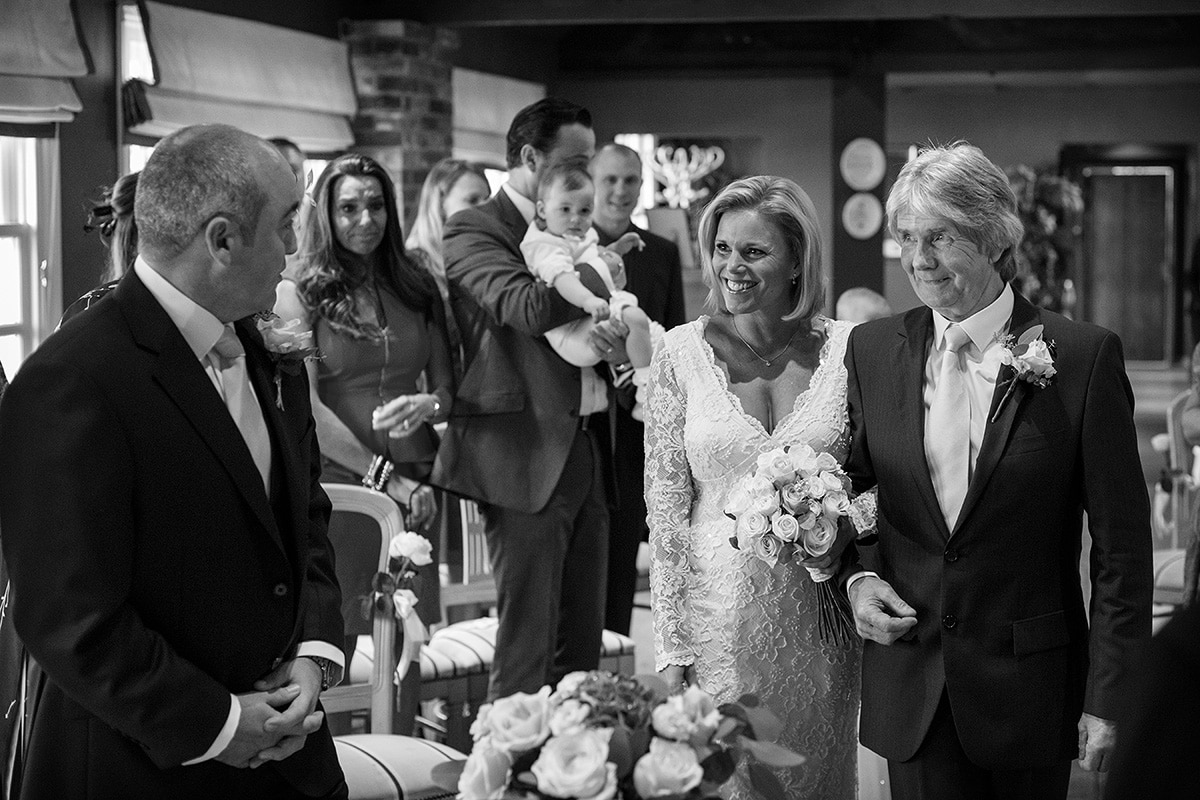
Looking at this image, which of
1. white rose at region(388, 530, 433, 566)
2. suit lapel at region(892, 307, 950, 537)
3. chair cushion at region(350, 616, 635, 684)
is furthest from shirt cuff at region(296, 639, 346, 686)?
chair cushion at region(350, 616, 635, 684)

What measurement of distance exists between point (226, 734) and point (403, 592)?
5.08 feet

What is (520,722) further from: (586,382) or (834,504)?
(586,382)

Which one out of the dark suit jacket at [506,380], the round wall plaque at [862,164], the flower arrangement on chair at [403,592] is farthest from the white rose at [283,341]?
the round wall plaque at [862,164]

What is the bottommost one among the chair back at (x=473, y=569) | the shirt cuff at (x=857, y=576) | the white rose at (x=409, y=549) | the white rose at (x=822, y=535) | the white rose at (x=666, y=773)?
the chair back at (x=473, y=569)

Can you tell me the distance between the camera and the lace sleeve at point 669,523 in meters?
2.79

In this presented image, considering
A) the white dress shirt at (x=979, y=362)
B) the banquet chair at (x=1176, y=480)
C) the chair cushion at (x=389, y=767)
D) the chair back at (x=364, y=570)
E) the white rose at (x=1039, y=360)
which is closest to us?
the white rose at (x=1039, y=360)

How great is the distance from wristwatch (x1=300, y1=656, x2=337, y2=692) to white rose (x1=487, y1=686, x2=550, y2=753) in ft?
1.79

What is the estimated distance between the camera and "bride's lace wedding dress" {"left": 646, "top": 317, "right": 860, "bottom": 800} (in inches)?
108

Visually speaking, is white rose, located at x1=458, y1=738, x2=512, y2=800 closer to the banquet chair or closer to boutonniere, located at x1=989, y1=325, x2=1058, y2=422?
boutonniere, located at x1=989, y1=325, x2=1058, y2=422

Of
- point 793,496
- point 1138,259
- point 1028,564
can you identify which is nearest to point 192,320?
point 793,496

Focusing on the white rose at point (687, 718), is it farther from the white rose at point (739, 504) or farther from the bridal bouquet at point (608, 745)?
the white rose at point (739, 504)

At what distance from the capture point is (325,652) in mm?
2195

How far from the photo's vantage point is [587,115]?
13.3ft

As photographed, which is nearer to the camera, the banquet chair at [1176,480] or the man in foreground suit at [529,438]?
the man in foreground suit at [529,438]
